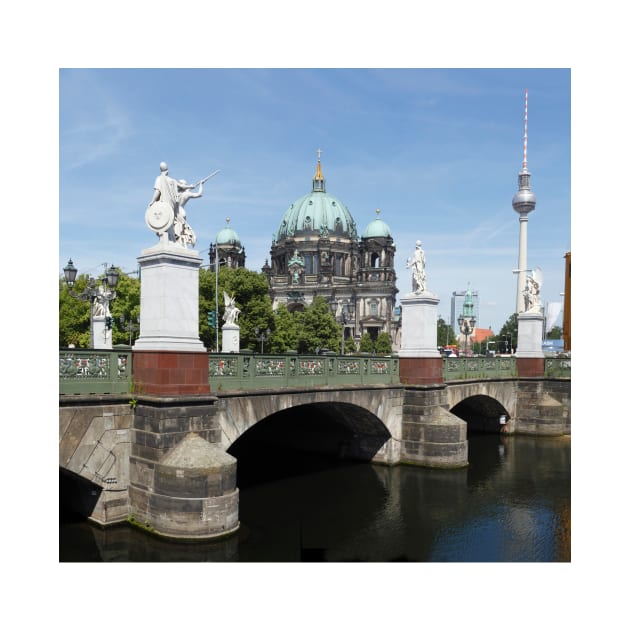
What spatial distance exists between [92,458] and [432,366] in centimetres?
1385

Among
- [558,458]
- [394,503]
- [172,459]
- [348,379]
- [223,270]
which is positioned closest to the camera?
[172,459]

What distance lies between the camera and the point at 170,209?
47.2ft

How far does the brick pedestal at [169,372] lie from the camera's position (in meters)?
14.1

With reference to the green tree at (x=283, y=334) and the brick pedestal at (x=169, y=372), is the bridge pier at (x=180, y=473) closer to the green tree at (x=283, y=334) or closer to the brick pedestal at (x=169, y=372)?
the brick pedestal at (x=169, y=372)

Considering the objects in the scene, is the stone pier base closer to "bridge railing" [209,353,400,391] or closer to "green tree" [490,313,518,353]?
"bridge railing" [209,353,400,391]

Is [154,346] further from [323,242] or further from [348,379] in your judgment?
[323,242]

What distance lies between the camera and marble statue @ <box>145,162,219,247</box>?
14359mm

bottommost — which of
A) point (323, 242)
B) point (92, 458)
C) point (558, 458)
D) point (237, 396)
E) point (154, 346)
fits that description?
point (558, 458)

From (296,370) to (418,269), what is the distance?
8.00 metres

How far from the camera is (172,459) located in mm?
13695

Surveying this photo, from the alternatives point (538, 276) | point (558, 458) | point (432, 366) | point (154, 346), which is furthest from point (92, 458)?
point (538, 276)

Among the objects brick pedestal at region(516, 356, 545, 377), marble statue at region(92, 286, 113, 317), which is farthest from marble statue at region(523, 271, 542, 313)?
marble statue at region(92, 286, 113, 317)

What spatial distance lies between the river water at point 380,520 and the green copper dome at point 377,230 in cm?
8500

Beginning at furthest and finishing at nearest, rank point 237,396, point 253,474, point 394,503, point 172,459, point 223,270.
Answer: point 223,270 → point 253,474 → point 394,503 → point 237,396 → point 172,459
